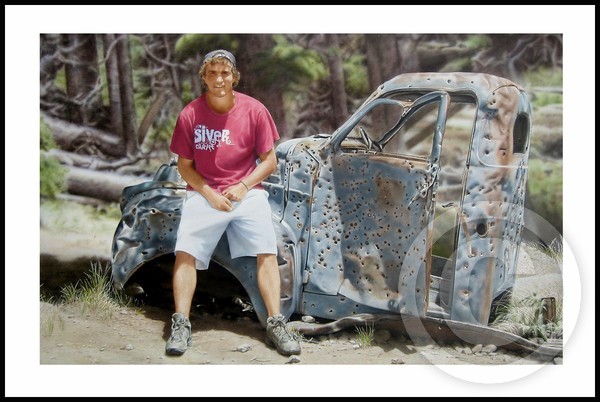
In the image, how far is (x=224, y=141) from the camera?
4.85 m

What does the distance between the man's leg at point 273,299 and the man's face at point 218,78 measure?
1032mm

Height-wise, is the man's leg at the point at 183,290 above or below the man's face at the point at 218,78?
below

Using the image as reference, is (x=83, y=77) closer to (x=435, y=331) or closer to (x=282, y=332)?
(x=282, y=332)

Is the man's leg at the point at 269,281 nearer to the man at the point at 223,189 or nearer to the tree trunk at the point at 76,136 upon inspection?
the man at the point at 223,189

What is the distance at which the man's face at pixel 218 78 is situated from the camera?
489cm

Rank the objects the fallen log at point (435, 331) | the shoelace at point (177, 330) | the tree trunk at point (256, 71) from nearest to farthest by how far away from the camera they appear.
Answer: the fallen log at point (435, 331) < the shoelace at point (177, 330) < the tree trunk at point (256, 71)

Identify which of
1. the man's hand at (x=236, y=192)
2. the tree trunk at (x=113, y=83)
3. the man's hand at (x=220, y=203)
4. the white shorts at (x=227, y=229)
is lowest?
the white shorts at (x=227, y=229)

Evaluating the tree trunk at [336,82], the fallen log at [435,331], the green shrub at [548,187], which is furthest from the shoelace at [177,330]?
the green shrub at [548,187]

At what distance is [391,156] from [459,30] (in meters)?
0.94

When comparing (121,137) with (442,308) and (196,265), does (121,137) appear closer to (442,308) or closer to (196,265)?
(196,265)

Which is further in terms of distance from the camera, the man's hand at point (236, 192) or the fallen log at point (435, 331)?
the man's hand at point (236, 192)

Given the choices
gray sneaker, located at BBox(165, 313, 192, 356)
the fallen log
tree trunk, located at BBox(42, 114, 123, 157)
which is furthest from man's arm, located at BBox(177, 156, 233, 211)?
the fallen log

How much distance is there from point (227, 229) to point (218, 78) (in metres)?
0.92

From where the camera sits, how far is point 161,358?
477 centimetres
